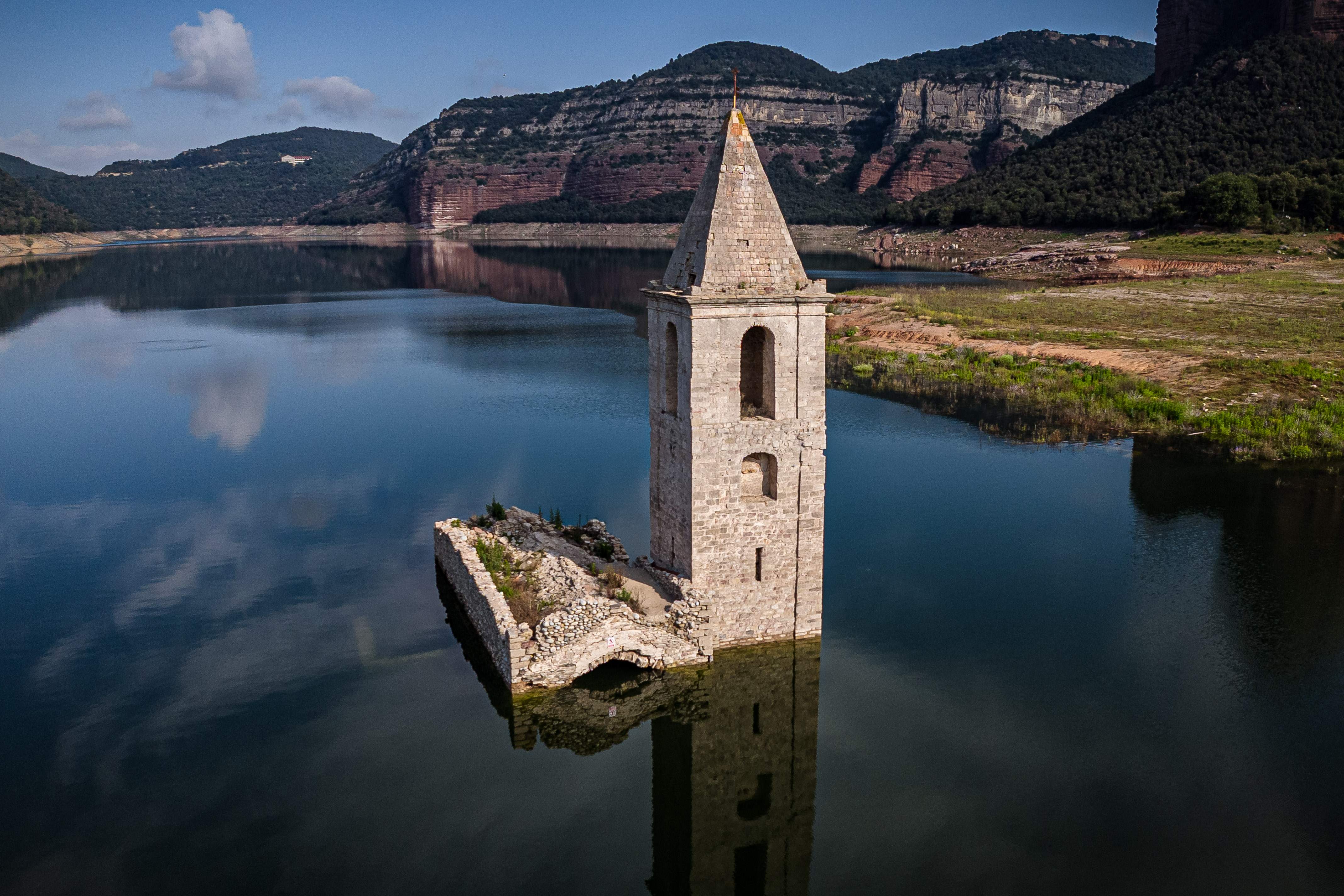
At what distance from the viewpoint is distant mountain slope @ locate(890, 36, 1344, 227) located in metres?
80.4

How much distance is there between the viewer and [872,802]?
13.3 m

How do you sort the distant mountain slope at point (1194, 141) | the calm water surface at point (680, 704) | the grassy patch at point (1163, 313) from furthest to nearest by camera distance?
the distant mountain slope at point (1194, 141)
the grassy patch at point (1163, 313)
the calm water surface at point (680, 704)

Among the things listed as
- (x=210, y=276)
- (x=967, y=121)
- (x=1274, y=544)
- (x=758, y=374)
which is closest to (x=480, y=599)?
(x=758, y=374)

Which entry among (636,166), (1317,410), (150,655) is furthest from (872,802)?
(636,166)

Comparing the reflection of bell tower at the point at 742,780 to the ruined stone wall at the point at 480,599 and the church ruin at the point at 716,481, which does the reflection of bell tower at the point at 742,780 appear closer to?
the church ruin at the point at 716,481

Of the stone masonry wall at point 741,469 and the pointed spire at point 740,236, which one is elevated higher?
the pointed spire at point 740,236

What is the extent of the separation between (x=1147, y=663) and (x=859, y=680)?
4861mm

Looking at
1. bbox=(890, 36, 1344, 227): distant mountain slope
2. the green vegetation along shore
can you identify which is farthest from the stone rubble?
bbox=(890, 36, 1344, 227): distant mountain slope

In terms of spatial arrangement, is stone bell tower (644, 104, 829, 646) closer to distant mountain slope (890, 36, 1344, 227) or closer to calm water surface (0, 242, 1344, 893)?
calm water surface (0, 242, 1344, 893)

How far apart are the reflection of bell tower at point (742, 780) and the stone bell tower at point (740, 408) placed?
33.9 inches

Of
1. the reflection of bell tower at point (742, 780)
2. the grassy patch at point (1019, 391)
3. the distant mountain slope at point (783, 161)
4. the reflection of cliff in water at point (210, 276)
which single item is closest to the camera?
the reflection of bell tower at point (742, 780)

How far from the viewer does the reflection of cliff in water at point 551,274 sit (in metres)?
74.9

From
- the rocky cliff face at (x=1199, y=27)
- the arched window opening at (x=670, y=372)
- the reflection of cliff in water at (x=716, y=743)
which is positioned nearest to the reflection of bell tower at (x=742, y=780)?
the reflection of cliff in water at (x=716, y=743)

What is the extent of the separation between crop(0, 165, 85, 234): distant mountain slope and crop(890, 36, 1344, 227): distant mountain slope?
12050 cm
